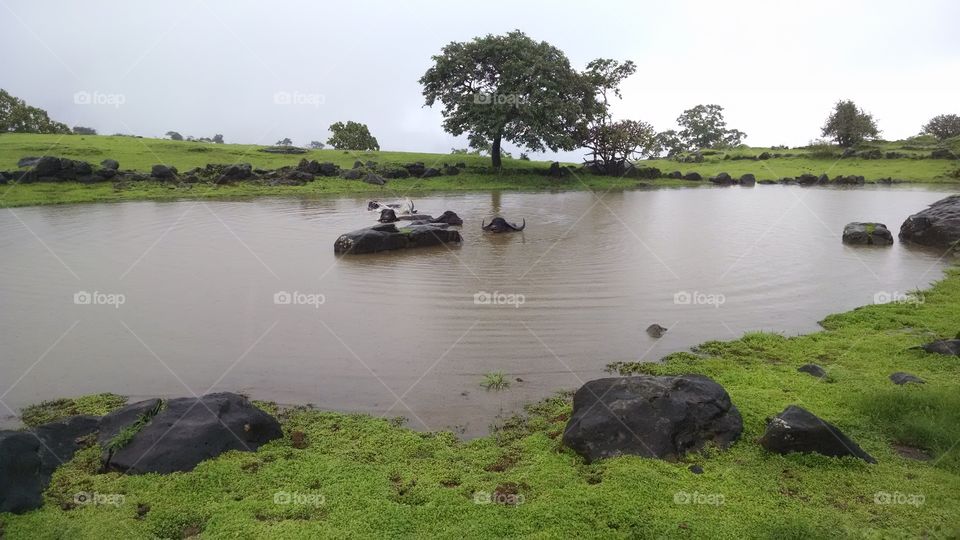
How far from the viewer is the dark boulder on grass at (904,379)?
7.87 metres

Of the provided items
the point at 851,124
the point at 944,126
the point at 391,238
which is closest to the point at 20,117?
the point at 391,238

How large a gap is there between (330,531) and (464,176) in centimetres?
4398

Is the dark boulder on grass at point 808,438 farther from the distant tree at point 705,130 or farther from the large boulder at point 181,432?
the distant tree at point 705,130

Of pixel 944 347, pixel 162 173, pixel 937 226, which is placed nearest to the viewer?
pixel 944 347

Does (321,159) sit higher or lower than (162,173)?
higher

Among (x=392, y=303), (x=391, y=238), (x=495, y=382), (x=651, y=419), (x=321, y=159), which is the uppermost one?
(x=321, y=159)

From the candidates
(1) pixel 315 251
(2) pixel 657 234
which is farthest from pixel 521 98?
(1) pixel 315 251

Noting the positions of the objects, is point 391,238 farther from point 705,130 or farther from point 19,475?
point 705,130

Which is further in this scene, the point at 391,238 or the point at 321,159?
the point at 321,159

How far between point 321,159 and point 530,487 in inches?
2023

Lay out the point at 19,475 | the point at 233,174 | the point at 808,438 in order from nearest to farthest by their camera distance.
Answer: the point at 19,475, the point at 808,438, the point at 233,174

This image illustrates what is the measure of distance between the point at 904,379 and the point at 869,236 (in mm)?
14460

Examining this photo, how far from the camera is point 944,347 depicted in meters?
9.02

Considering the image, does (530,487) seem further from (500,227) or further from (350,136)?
(350,136)
